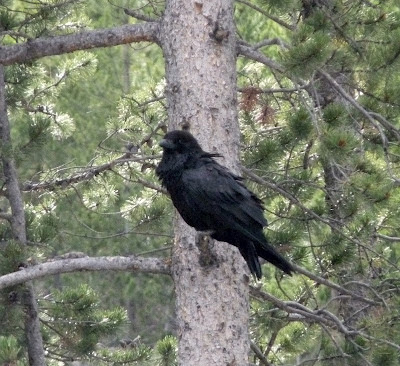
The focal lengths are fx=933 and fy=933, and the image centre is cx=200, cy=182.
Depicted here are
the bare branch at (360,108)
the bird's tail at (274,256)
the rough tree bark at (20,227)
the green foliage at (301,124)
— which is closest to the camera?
the bird's tail at (274,256)

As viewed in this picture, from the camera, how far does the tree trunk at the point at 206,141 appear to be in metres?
5.28

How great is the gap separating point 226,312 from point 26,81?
3321mm

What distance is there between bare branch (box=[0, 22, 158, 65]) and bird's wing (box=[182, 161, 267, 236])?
1192 mm

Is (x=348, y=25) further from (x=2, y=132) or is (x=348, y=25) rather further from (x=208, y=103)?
(x=2, y=132)

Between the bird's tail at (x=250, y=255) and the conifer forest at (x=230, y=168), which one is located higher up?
the conifer forest at (x=230, y=168)

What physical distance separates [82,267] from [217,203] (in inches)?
35.8

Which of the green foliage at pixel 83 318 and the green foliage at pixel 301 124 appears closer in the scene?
the green foliage at pixel 301 124

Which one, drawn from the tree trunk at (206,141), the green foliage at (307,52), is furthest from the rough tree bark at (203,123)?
the green foliage at (307,52)

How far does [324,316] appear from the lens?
251 inches

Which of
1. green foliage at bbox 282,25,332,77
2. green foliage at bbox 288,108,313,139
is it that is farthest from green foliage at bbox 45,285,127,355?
green foliage at bbox 282,25,332,77

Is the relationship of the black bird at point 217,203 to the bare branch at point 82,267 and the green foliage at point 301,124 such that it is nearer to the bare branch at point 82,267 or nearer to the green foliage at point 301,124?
the bare branch at point 82,267

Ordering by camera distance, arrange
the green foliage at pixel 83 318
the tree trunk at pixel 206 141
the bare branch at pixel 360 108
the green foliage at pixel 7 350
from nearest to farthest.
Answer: the tree trunk at pixel 206 141
the bare branch at pixel 360 108
the green foliage at pixel 7 350
the green foliage at pixel 83 318

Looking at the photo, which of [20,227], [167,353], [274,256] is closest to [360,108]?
[274,256]

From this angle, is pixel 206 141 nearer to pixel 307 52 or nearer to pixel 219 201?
pixel 219 201
